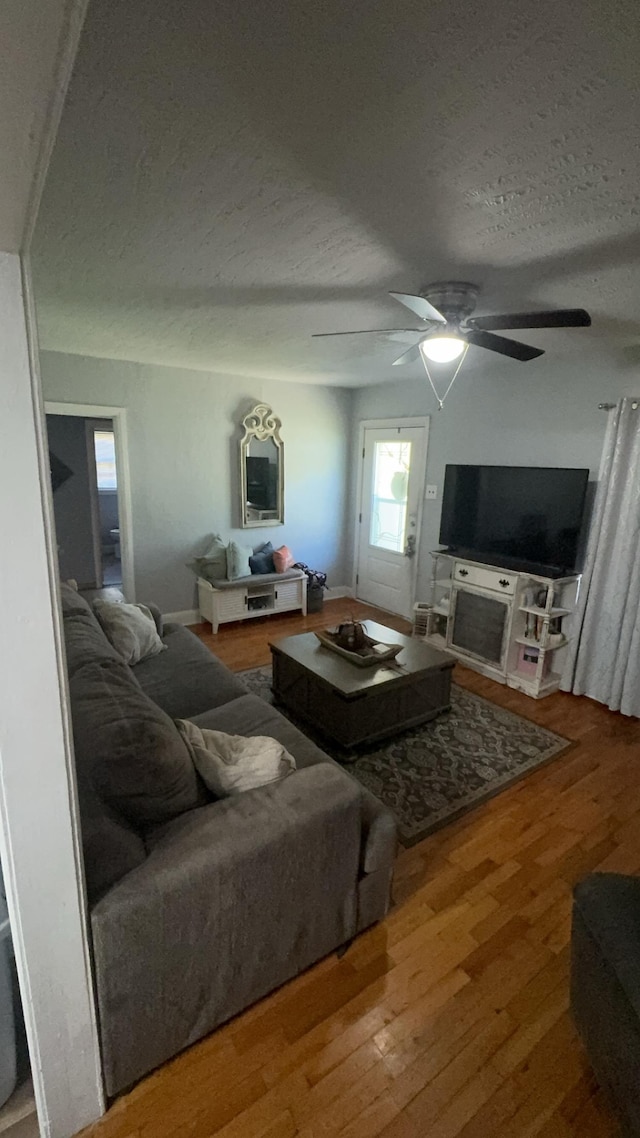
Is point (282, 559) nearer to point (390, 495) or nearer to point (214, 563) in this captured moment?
point (214, 563)

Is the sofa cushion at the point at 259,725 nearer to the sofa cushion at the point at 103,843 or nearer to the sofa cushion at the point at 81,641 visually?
the sofa cushion at the point at 81,641

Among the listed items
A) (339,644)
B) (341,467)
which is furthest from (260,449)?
(339,644)

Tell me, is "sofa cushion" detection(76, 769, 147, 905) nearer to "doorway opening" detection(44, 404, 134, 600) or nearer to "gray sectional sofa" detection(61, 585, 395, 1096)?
"gray sectional sofa" detection(61, 585, 395, 1096)

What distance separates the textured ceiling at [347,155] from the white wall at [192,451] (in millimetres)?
1695

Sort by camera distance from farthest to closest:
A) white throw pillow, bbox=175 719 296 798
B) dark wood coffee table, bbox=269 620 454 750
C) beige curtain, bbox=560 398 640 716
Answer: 1. beige curtain, bbox=560 398 640 716
2. dark wood coffee table, bbox=269 620 454 750
3. white throw pillow, bbox=175 719 296 798

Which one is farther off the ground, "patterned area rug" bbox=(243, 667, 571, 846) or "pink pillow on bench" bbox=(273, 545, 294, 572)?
"pink pillow on bench" bbox=(273, 545, 294, 572)

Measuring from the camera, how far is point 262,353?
351 cm

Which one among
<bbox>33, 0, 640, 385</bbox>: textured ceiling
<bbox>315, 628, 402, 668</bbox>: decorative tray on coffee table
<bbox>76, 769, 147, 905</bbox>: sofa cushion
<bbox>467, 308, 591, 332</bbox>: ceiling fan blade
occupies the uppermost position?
<bbox>33, 0, 640, 385</bbox>: textured ceiling

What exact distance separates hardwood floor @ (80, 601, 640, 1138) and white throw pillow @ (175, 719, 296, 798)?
67 centimetres

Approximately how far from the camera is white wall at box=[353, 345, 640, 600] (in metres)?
3.29

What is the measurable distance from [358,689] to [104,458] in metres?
4.96

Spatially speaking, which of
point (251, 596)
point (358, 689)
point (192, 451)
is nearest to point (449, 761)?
point (358, 689)

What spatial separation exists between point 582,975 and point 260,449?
426 centimetres

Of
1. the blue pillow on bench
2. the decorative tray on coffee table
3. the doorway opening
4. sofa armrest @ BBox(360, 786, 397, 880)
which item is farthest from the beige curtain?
the doorway opening
